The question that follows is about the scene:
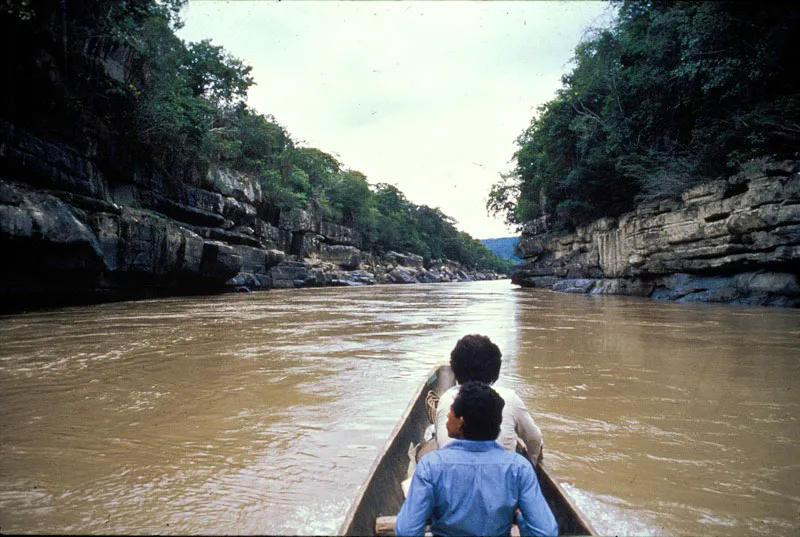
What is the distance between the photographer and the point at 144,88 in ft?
50.3

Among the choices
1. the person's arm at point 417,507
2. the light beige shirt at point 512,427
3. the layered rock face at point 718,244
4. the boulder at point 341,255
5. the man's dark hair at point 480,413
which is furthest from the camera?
the boulder at point 341,255

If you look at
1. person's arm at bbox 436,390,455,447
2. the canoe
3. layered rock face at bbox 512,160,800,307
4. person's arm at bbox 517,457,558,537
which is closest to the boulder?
layered rock face at bbox 512,160,800,307

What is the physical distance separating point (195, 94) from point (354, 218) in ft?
80.3

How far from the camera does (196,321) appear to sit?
928 cm

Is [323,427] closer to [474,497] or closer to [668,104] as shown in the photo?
[474,497]

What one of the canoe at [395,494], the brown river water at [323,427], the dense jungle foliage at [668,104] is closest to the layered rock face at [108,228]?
the brown river water at [323,427]

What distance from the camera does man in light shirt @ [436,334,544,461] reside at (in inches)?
82.1

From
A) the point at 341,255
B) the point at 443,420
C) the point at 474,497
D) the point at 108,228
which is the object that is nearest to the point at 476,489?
the point at 474,497

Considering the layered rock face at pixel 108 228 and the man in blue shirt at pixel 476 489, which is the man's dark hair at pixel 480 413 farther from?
the layered rock face at pixel 108 228

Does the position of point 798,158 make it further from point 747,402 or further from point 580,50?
point 580,50

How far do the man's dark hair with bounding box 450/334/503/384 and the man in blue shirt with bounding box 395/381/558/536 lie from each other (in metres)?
0.72

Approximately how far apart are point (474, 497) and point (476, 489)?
0.03 m

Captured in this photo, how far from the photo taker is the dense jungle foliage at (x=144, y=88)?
10133mm

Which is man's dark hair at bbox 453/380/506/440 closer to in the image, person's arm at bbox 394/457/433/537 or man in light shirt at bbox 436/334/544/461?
person's arm at bbox 394/457/433/537
